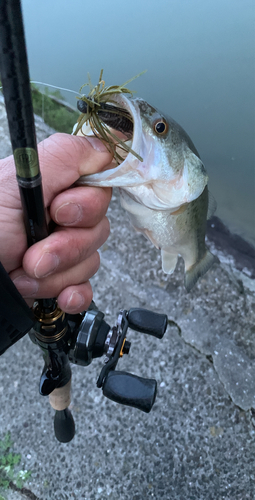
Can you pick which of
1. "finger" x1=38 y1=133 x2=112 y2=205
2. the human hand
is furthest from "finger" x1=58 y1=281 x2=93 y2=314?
Answer: "finger" x1=38 y1=133 x2=112 y2=205

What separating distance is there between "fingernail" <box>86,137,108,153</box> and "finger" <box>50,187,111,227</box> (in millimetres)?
108

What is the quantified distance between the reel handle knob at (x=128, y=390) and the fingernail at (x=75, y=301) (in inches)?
8.3

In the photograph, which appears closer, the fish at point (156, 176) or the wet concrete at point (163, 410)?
the fish at point (156, 176)

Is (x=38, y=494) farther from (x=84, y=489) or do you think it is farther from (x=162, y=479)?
(x=162, y=479)

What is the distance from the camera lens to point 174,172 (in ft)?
3.46

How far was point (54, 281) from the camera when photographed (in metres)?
1.03

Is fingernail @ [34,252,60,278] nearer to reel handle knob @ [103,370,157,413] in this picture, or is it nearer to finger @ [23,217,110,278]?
finger @ [23,217,110,278]

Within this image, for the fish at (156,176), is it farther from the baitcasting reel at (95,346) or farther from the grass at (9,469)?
the grass at (9,469)

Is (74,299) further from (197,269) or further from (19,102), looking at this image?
(197,269)

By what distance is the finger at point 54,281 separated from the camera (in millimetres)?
972

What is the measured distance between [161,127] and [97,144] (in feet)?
0.64

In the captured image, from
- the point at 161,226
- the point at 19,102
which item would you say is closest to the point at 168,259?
the point at 161,226

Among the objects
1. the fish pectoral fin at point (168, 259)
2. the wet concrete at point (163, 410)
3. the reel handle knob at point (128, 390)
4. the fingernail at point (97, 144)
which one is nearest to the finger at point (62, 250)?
the fingernail at point (97, 144)

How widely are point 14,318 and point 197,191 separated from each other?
65cm
